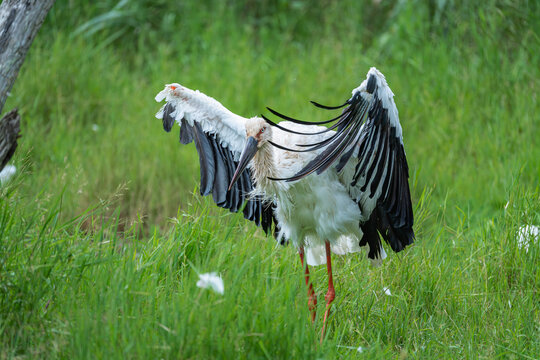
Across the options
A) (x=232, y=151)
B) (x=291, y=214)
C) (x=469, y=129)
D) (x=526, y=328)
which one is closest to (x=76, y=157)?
(x=232, y=151)

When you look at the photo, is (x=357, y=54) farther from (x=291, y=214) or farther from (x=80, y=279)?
Result: (x=80, y=279)

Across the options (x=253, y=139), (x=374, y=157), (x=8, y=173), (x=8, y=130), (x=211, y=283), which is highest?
(x=253, y=139)

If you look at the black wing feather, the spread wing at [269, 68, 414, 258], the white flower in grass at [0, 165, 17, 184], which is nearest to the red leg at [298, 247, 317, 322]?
the black wing feather

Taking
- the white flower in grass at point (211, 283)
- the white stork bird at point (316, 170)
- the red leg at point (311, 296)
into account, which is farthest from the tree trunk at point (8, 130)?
the red leg at point (311, 296)

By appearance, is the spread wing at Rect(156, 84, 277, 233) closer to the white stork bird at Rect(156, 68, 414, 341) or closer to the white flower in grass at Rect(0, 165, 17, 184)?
the white stork bird at Rect(156, 68, 414, 341)

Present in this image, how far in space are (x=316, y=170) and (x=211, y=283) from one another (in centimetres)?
92

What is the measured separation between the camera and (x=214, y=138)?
3916 mm

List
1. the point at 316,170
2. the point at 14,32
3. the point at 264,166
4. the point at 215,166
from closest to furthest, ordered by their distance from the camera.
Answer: the point at 14,32, the point at 316,170, the point at 264,166, the point at 215,166

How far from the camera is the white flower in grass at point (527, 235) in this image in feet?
12.5

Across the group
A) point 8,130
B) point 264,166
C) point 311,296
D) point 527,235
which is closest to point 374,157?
point 264,166

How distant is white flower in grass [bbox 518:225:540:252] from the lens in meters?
3.81

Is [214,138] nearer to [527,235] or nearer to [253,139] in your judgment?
[253,139]

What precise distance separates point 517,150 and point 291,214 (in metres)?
2.54

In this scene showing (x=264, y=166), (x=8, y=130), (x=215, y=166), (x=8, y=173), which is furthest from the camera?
(x=215, y=166)
